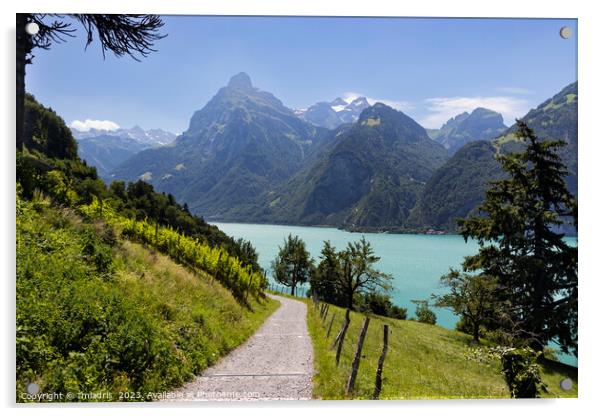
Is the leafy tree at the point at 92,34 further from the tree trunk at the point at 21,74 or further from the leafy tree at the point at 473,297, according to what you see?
the leafy tree at the point at 473,297

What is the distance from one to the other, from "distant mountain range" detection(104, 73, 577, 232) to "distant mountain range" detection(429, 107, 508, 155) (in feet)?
0.09

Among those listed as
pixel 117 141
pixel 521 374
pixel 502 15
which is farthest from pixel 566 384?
pixel 117 141

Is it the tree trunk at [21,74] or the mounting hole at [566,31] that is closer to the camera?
the tree trunk at [21,74]

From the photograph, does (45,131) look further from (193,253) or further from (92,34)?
(193,253)

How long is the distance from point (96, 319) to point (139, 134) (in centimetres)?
400

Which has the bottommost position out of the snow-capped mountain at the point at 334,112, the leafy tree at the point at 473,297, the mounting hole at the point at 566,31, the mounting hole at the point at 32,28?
the leafy tree at the point at 473,297

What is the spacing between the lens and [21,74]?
5.84 metres

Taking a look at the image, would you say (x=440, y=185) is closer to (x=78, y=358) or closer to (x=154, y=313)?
(x=154, y=313)

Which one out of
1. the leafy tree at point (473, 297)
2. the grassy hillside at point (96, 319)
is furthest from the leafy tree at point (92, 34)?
the leafy tree at point (473, 297)

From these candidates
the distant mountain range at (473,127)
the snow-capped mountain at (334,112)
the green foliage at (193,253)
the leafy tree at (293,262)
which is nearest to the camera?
the distant mountain range at (473,127)

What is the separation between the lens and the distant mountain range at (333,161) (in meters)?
7.28

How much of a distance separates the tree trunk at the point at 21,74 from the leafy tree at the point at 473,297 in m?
9.24

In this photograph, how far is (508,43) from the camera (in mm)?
6520
